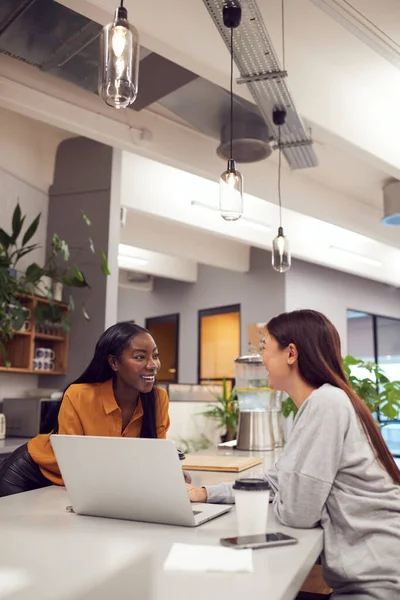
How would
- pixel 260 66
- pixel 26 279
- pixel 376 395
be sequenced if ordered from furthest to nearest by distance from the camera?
1. pixel 26 279
2. pixel 376 395
3. pixel 260 66

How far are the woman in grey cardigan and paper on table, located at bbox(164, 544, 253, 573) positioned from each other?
0.24 metres

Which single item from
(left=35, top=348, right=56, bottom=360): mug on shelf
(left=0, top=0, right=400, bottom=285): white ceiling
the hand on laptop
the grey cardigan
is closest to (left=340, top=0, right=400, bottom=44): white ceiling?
(left=0, top=0, right=400, bottom=285): white ceiling

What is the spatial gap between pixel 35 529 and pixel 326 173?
4419 millimetres

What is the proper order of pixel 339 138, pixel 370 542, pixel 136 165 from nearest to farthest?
pixel 370 542 → pixel 339 138 → pixel 136 165

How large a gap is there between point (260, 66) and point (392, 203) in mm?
2882

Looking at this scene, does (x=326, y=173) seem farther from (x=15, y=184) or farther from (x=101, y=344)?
(x=101, y=344)

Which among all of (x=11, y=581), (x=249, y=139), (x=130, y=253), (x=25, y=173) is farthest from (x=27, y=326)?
(x=11, y=581)

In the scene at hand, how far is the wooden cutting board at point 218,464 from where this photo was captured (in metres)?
2.12

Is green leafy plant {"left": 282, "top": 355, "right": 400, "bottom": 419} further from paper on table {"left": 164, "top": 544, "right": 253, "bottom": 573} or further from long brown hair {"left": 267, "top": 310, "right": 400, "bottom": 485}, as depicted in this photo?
paper on table {"left": 164, "top": 544, "right": 253, "bottom": 573}

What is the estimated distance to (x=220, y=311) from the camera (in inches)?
314

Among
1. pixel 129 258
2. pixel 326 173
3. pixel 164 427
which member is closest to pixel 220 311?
pixel 129 258

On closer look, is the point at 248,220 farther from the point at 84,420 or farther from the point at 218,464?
the point at 84,420

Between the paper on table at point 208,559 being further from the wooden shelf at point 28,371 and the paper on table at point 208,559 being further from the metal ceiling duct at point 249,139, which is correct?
the metal ceiling duct at point 249,139

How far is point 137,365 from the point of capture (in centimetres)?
203
